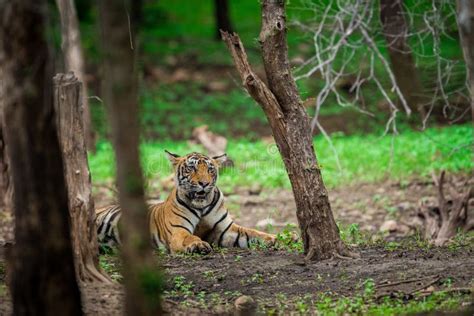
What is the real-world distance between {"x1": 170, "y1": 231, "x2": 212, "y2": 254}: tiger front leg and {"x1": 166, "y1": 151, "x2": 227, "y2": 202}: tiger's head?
45 centimetres

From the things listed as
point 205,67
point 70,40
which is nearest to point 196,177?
point 70,40

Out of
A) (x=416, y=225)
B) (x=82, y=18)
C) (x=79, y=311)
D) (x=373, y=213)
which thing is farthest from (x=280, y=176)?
(x=82, y=18)

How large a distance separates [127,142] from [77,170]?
2.16m

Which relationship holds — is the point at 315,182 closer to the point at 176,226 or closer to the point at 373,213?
the point at 176,226

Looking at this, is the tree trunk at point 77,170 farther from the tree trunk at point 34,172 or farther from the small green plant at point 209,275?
the tree trunk at point 34,172

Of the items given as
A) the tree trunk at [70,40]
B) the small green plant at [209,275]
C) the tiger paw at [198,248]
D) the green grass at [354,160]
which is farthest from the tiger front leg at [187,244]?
the tree trunk at [70,40]

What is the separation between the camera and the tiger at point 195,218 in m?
8.90

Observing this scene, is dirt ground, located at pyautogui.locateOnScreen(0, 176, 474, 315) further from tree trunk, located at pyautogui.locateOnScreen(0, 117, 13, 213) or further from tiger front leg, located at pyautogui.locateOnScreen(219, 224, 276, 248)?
tree trunk, located at pyautogui.locateOnScreen(0, 117, 13, 213)

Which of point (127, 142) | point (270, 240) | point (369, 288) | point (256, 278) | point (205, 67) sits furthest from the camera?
point (205, 67)

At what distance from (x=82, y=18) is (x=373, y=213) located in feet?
57.0

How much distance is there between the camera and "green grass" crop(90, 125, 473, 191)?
12.6 m

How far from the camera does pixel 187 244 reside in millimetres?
8508

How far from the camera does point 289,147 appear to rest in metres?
7.34

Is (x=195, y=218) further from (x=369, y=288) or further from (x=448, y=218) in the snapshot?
(x=369, y=288)
